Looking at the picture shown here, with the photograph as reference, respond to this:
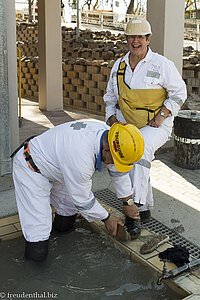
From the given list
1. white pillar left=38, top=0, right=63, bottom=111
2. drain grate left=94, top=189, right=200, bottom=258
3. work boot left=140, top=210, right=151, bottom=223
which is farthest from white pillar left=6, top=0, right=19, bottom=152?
white pillar left=38, top=0, right=63, bottom=111

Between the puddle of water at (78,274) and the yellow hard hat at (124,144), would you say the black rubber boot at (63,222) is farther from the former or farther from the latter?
the yellow hard hat at (124,144)

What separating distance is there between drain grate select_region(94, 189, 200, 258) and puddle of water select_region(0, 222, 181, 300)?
1.59ft

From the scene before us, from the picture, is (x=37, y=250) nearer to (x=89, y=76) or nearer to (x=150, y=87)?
(x=150, y=87)

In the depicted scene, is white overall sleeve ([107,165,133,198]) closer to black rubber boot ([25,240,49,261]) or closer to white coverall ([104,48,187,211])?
white coverall ([104,48,187,211])

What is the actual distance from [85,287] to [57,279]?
9.5 inches

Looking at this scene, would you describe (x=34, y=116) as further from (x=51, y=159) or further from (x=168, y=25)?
(x=51, y=159)

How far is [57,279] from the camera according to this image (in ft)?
10.4

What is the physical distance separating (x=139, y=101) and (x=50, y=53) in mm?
5790

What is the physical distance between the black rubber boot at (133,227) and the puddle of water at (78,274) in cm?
19

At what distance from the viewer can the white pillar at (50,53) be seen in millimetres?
9047

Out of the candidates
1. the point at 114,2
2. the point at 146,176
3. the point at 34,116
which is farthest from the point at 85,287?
the point at 114,2

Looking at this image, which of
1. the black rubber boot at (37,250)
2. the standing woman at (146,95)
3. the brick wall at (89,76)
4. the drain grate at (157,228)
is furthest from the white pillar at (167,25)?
the black rubber boot at (37,250)

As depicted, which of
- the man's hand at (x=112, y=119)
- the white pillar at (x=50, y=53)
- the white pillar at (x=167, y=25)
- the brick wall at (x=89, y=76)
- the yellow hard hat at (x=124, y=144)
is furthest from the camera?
the white pillar at (x=50, y=53)

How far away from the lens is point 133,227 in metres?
3.58
